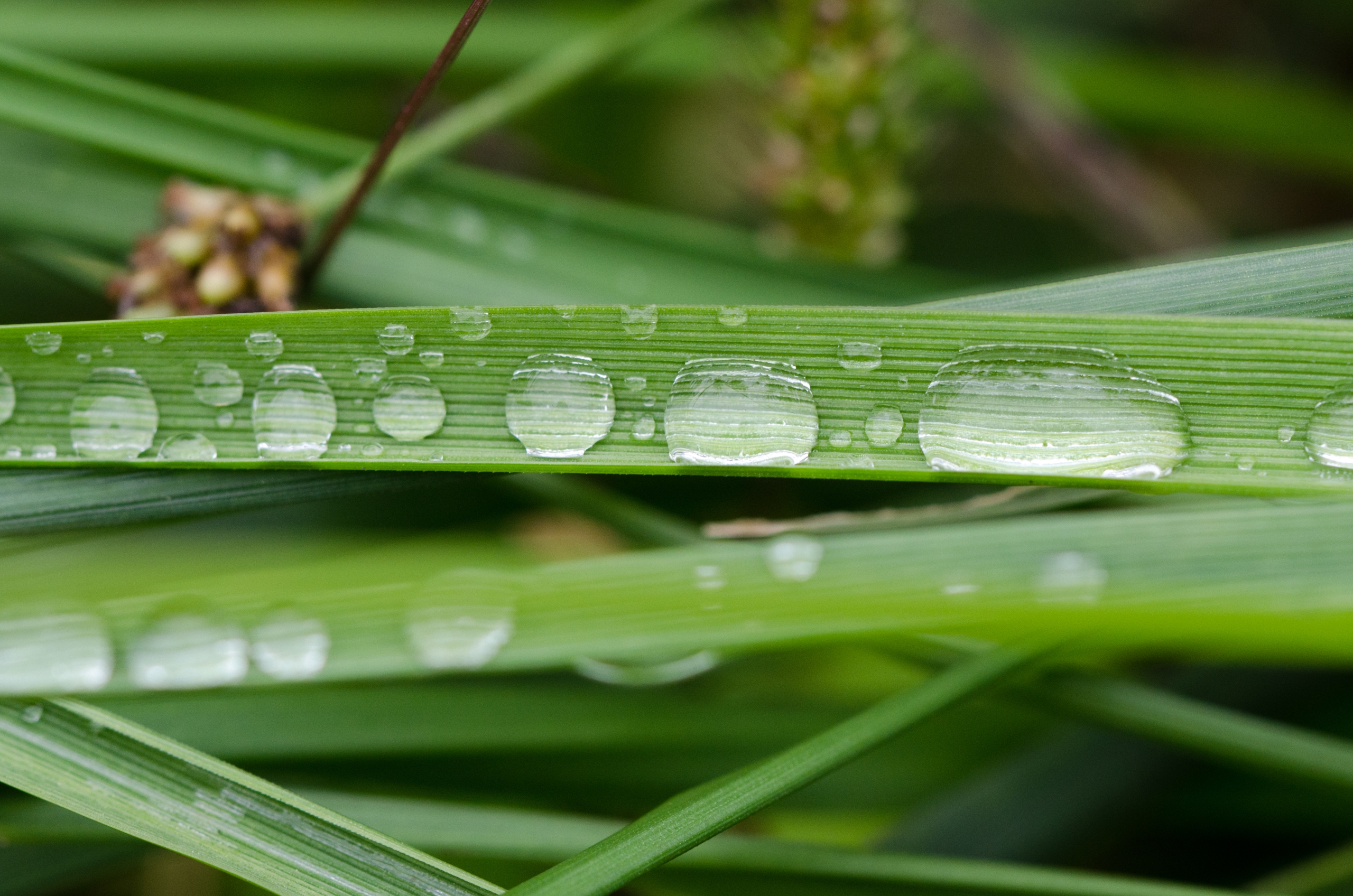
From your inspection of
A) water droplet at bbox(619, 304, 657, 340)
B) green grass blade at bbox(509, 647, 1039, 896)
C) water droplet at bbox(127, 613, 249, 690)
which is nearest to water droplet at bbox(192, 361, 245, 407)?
water droplet at bbox(127, 613, 249, 690)

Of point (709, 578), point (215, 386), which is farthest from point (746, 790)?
point (215, 386)

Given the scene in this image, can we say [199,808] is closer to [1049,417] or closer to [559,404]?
[559,404]

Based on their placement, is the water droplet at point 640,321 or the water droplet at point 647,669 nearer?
the water droplet at point 640,321

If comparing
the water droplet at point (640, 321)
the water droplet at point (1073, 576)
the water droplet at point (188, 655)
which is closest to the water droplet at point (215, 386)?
the water droplet at point (188, 655)

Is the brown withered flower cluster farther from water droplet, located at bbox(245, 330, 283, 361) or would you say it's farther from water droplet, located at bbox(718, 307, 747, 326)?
water droplet, located at bbox(718, 307, 747, 326)

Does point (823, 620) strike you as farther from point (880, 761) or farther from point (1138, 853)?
point (1138, 853)

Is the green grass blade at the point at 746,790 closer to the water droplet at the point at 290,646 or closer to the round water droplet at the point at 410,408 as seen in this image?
the water droplet at the point at 290,646
